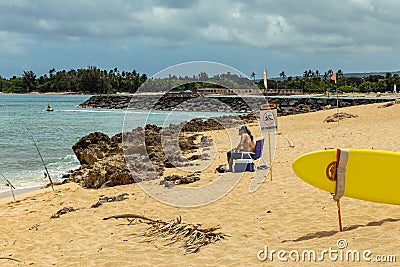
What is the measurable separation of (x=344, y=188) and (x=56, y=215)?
4157mm

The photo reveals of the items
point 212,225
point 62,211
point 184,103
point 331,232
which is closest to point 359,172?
point 331,232

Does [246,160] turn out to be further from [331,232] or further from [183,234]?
[331,232]

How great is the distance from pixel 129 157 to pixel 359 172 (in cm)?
652

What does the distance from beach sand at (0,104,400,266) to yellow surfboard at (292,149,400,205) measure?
286 mm

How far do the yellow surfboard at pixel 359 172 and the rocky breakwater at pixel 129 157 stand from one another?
4.28 metres

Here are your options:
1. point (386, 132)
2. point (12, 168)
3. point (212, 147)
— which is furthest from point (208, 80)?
point (12, 168)

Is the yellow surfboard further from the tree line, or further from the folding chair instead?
the tree line

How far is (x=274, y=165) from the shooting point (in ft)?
27.8

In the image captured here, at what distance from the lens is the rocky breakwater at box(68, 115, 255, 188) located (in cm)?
853

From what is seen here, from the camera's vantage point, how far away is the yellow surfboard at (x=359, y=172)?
15.0 feet

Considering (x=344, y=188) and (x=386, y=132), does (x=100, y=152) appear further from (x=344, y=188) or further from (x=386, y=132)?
(x=344, y=188)

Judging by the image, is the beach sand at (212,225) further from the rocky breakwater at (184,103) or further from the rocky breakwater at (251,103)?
the rocky breakwater at (184,103)

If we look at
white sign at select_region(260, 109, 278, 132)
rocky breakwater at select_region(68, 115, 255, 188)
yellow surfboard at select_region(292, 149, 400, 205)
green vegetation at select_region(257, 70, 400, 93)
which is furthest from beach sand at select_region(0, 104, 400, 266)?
green vegetation at select_region(257, 70, 400, 93)

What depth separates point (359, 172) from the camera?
15.2 feet
